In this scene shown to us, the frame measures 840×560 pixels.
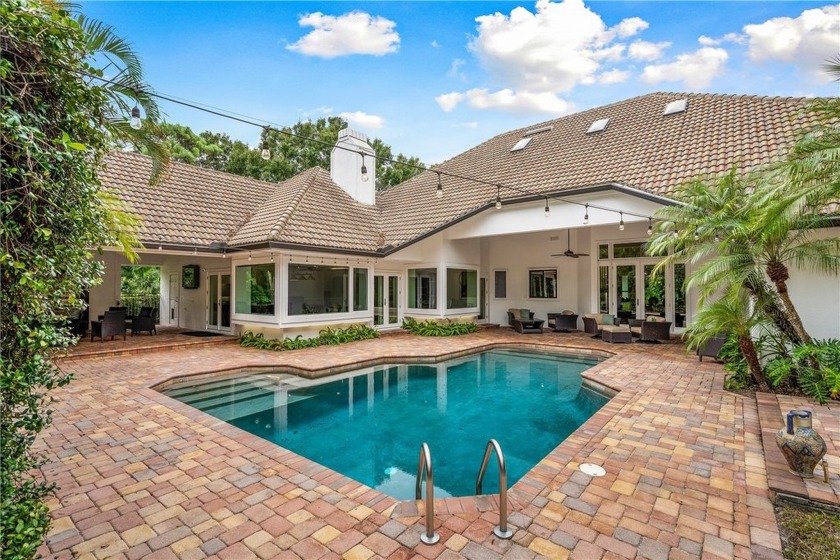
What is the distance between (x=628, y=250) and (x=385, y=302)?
31.1 ft

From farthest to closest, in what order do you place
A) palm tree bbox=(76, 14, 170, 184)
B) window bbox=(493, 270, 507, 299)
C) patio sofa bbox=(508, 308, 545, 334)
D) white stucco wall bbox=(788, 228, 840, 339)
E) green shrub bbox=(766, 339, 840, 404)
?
1. window bbox=(493, 270, 507, 299)
2. patio sofa bbox=(508, 308, 545, 334)
3. white stucco wall bbox=(788, 228, 840, 339)
4. green shrub bbox=(766, 339, 840, 404)
5. palm tree bbox=(76, 14, 170, 184)

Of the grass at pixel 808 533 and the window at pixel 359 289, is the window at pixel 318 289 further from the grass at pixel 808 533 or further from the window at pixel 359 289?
the grass at pixel 808 533

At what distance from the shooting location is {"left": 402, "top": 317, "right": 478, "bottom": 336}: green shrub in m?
14.9

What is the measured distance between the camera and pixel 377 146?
96.1 ft

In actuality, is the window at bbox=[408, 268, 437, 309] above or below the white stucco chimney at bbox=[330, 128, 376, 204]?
below

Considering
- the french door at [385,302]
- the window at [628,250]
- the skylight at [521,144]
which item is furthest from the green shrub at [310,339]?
the skylight at [521,144]

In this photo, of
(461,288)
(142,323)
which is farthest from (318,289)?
(461,288)

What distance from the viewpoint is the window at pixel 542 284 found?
56.6ft

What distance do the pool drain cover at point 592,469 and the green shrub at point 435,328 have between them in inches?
412

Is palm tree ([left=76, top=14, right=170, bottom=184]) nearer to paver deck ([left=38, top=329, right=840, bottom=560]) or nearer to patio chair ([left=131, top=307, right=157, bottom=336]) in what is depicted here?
paver deck ([left=38, top=329, right=840, bottom=560])

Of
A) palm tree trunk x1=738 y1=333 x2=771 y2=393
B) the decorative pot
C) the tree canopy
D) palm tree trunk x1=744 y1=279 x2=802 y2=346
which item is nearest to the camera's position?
the decorative pot

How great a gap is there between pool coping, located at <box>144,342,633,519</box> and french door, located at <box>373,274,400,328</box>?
4.41 metres

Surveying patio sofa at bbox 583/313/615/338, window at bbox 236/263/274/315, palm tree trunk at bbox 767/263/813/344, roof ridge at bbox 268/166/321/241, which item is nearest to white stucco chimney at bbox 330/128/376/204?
roof ridge at bbox 268/166/321/241

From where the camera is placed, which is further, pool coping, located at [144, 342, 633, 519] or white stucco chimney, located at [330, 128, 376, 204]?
white stucco chimney, located at [330, 128, 376, 204]
